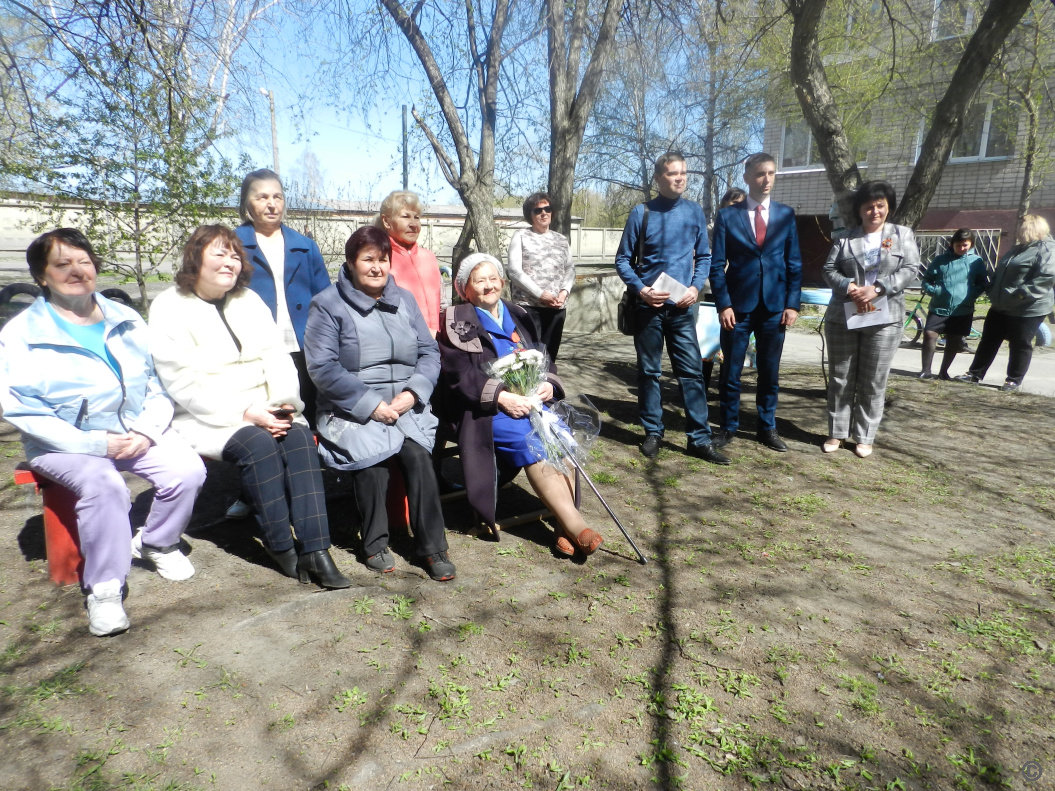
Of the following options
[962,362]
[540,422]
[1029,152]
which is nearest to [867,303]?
[540,422]

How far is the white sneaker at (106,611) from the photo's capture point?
2732 millimetres

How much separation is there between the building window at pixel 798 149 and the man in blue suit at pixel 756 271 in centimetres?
1896

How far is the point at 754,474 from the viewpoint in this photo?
4.79 metres

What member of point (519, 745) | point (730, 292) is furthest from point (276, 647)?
point (730, 292)

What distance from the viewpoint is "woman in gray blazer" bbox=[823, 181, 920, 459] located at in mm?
4750

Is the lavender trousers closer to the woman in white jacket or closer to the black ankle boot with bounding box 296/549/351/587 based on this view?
the woman in white jacket

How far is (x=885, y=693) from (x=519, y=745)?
4.36 feet


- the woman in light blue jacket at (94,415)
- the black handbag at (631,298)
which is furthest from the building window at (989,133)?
the woman in light blue jacket at (94,415)

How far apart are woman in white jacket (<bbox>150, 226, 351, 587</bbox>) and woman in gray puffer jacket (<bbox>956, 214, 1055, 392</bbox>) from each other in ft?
23.4

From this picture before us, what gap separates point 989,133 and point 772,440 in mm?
18059

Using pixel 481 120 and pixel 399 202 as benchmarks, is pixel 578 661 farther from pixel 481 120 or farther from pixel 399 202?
pixel 481 120

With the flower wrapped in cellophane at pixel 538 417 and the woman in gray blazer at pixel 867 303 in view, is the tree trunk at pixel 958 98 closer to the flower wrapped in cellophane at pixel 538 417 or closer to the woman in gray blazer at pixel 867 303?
the woman in gray blazer at pixel 867 303

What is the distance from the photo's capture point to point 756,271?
4.90 m

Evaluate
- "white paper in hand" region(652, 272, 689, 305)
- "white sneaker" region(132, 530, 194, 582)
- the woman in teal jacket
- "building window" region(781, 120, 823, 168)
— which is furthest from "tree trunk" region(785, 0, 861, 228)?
"building window" region(781, 120, 823, 168)
